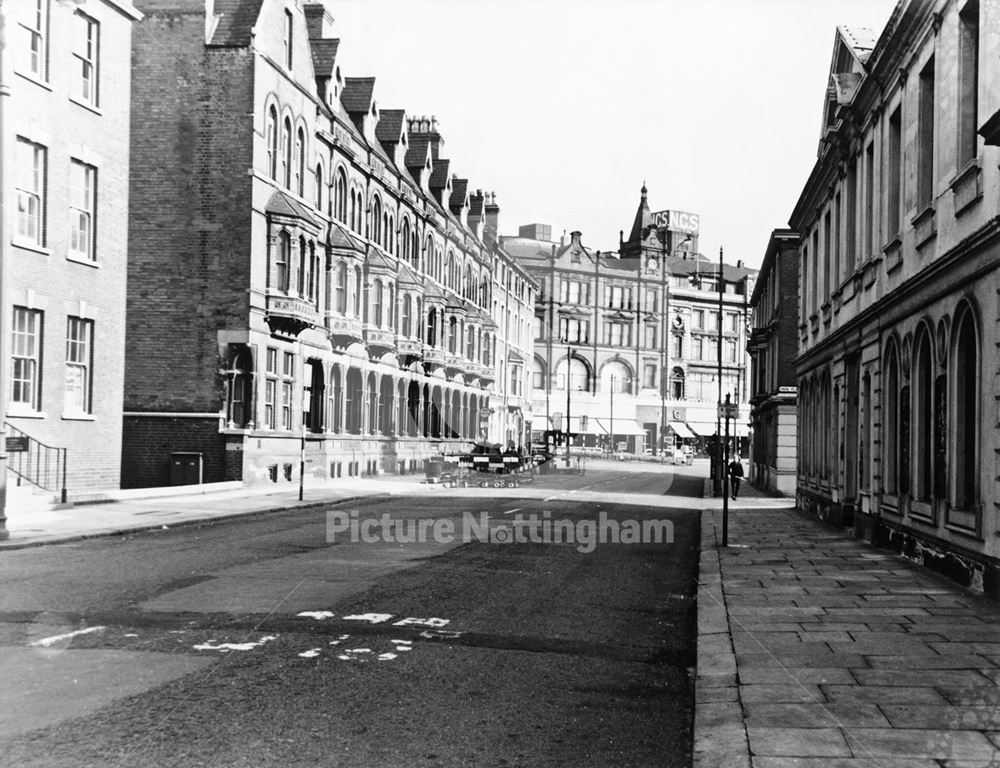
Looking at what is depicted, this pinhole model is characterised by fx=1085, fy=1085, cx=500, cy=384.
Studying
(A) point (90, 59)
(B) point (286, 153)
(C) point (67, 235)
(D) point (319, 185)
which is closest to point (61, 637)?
(C) point (67, 235)

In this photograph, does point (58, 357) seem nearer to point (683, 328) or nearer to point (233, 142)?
point (233, 142)

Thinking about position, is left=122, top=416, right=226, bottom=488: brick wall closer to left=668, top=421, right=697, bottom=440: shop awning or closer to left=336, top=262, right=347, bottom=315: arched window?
left=336, top=262, right=347, bottom=315: arched window

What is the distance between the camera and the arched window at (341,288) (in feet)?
136

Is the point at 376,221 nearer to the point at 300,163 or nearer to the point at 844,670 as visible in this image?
the point at 300,163

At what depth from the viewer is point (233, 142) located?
32.6 metres

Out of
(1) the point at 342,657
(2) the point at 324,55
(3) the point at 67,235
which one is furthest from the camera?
(2) the point at 324,55

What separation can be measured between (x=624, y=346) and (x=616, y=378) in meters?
3.34

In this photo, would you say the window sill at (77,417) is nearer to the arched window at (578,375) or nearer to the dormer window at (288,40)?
the dormer window at (288,40)

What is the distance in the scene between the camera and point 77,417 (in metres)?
23.9

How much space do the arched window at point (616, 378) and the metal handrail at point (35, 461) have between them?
85133 mm

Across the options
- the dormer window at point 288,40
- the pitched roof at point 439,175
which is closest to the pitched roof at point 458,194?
the pitched roof at point 439,175

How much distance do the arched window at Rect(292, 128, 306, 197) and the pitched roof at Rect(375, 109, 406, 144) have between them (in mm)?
15341

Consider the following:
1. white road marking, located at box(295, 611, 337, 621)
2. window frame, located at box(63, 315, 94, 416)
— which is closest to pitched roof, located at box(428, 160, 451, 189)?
window frame, located at box(63, 315, 94, 416)

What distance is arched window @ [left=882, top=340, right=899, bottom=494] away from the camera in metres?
18.2
